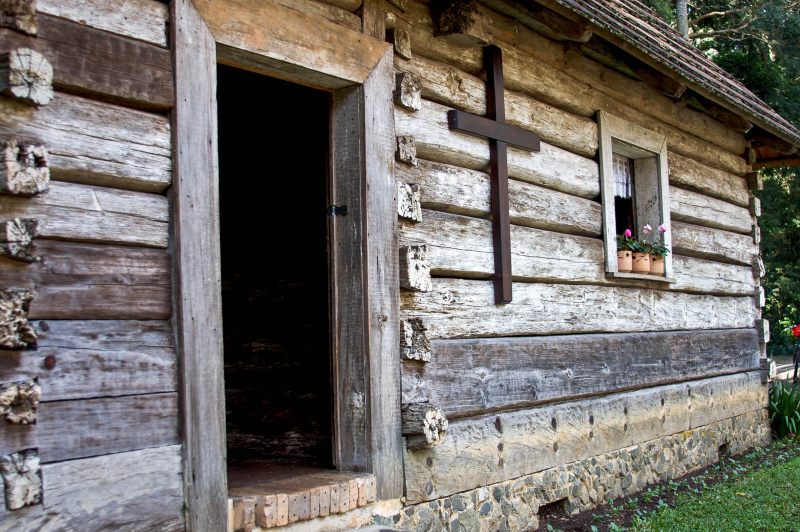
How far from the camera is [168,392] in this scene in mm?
3379

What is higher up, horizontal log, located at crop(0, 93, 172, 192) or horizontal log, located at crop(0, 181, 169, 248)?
horizontal log, located at crop(0, 93, 172, 192)

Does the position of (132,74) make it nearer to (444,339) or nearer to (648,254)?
(444,339)

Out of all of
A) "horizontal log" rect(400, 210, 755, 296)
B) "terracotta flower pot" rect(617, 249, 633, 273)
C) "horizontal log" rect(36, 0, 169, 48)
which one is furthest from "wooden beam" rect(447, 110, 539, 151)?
"horizontal log" rect(36, 0, 169, 48)

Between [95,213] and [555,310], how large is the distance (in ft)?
12.3

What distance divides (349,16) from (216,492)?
2.65 m

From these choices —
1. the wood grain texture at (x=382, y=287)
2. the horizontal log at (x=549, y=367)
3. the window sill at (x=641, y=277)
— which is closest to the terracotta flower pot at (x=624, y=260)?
the window sill at (x=641, y=277)

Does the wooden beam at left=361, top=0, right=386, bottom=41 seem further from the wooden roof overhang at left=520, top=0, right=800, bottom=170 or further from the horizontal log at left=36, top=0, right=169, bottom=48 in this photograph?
the horizontal log at left=36, top=0, right=169, bottom=48

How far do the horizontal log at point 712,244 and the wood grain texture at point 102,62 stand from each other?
5732 mm

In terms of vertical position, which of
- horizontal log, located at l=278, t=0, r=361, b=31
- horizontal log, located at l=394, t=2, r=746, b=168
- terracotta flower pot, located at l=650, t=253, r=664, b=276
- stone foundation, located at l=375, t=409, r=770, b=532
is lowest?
stone foundation, located at l=375, t=409, r=770, b=532

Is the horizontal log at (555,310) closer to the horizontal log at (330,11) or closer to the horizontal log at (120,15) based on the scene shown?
the horizontal log at (330,11)

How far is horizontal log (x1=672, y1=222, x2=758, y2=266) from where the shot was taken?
7980 mm

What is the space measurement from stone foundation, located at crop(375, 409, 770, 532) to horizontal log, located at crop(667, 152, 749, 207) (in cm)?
245

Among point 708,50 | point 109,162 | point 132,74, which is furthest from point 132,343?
point 708,50

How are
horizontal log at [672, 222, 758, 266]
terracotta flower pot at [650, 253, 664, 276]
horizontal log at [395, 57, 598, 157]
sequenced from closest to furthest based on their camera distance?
1. horizontal log at [395, 57, 598, 157]
2. terracotta flower pot at [650, 253, 664, 276]
3. horizontal log at [672, 222, 758, 266]
